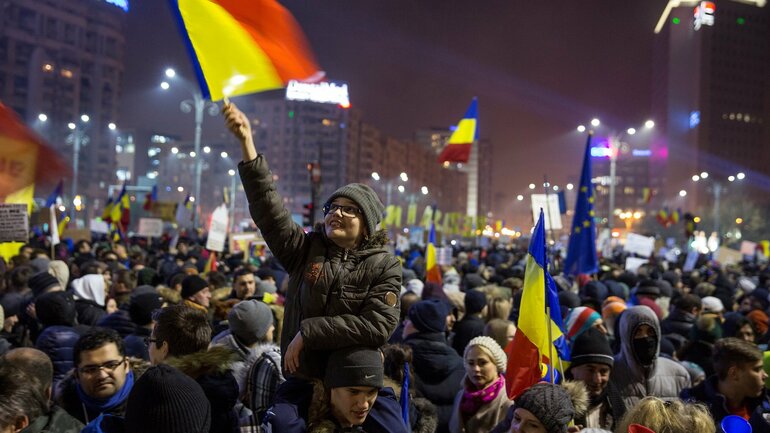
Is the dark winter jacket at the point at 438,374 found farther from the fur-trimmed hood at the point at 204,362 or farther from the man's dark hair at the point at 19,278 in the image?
the man's dark hair at the point at 19,278

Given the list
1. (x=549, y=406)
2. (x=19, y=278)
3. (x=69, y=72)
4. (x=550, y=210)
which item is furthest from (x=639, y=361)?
(x=69, y=72)

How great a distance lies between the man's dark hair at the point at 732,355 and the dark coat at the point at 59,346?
4.53 metres

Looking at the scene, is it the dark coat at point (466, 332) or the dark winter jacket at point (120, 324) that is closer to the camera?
the dark winter jacket at point (120, 324)

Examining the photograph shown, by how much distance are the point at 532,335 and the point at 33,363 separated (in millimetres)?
3055

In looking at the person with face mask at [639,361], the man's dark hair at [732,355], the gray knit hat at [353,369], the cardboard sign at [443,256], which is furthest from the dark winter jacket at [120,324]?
the cardboard sign at [443,256]

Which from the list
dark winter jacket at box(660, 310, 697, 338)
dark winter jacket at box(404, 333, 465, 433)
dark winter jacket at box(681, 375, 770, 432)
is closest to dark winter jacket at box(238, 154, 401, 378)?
dark winter jacket at box(681, 375, 770, 432)

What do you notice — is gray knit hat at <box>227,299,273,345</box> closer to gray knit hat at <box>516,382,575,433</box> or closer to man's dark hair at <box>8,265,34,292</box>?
gray knit hat at <box>516,382,575,433</box>

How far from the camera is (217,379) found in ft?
12.7

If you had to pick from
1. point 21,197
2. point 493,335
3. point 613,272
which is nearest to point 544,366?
point 493,335

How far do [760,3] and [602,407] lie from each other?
6459 inches

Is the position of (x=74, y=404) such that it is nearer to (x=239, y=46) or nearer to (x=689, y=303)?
(x=239, y=46)

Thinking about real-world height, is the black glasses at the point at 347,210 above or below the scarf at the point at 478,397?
above

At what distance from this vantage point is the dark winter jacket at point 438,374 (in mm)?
5422

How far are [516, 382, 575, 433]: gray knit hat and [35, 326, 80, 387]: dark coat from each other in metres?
3.45
